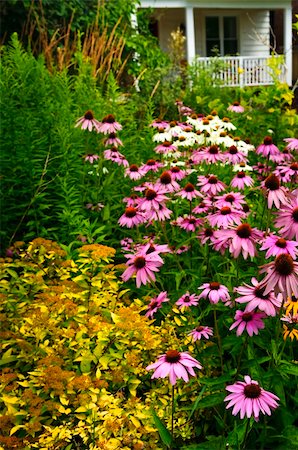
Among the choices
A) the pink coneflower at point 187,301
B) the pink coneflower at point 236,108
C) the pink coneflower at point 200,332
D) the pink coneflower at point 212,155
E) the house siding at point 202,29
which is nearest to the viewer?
the pink coneflower at point 200,332

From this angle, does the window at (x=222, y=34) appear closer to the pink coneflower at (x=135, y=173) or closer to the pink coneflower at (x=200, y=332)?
the pink coneflower at (x=135, y=173)

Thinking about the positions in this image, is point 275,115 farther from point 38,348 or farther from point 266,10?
point 266,10

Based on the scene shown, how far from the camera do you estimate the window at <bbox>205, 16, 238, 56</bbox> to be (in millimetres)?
15594

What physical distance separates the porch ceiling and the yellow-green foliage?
37.7ft

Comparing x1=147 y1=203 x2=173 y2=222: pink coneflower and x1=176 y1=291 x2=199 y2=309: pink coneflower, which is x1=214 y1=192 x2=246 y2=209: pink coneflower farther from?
x1=176 y1=291 x2=199 y2=309: pink coneflower

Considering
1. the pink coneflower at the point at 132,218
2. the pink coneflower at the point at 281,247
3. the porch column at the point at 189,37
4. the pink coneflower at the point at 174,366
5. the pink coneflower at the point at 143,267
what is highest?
the porch column at the point at 189,37

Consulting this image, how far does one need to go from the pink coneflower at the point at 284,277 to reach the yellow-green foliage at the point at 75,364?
2.07 feet

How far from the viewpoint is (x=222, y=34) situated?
616 inches

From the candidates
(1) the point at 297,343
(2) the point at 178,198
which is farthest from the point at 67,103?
(1) the point at 297,343

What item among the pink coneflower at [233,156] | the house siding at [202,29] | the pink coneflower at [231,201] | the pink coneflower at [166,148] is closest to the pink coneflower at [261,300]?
the pink coneflower at [231,201]

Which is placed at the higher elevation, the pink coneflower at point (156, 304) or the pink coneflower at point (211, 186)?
the pink coneflower at point (211, 186)

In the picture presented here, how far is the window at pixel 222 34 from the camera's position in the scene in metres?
15.6

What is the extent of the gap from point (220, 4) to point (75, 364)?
13.5 meters

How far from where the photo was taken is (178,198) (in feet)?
9.68
